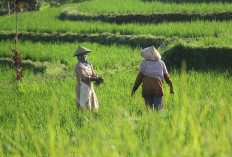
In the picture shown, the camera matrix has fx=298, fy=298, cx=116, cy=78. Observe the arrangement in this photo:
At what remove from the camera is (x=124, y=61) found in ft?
26.4

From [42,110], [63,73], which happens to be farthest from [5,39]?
[42,110]

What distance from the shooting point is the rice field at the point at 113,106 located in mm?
2252

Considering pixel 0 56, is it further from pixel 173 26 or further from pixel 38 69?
pixel 173 26

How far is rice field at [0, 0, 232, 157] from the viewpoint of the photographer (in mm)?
2252

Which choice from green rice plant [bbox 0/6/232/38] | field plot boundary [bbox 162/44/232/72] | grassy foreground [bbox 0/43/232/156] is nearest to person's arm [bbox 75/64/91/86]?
grassy foreground [bbox 0/43/232/156]

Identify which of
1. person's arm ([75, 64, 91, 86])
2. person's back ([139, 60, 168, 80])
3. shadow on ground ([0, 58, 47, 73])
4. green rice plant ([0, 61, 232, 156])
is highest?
person's back ([139, 60, 168, 80])

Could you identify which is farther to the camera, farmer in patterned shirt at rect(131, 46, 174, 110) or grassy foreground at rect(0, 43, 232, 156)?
farmer in patterned shirt at rect(131, 46, 174, 110)

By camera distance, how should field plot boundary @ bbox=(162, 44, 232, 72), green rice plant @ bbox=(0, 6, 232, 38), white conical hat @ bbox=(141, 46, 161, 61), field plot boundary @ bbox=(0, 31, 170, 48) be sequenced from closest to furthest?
white conical hat @ bbox=(141, 46, 161, 61) → field plot boundary @ bbox=(162, 44, 232, 72) → green rice plant @ bbox=(0, 6, 232, 38) → field plot boundary @ bbox=(0, 31, 170, 48)

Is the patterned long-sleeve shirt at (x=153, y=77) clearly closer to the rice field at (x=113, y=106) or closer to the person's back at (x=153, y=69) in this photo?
the person's back at (x=153, y=69)

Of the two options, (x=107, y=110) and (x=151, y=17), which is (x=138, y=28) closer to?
(x=151, y=17)

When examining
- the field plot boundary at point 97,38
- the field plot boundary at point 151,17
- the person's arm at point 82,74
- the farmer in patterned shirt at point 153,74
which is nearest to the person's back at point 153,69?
the farmer in patterned shirt at point 153,74

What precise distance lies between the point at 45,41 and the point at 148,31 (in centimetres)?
448

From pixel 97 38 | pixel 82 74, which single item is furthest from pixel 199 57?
pixel 97 38

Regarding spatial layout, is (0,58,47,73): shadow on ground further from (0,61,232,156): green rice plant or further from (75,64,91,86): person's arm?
(75,64,91,86): person's arm
